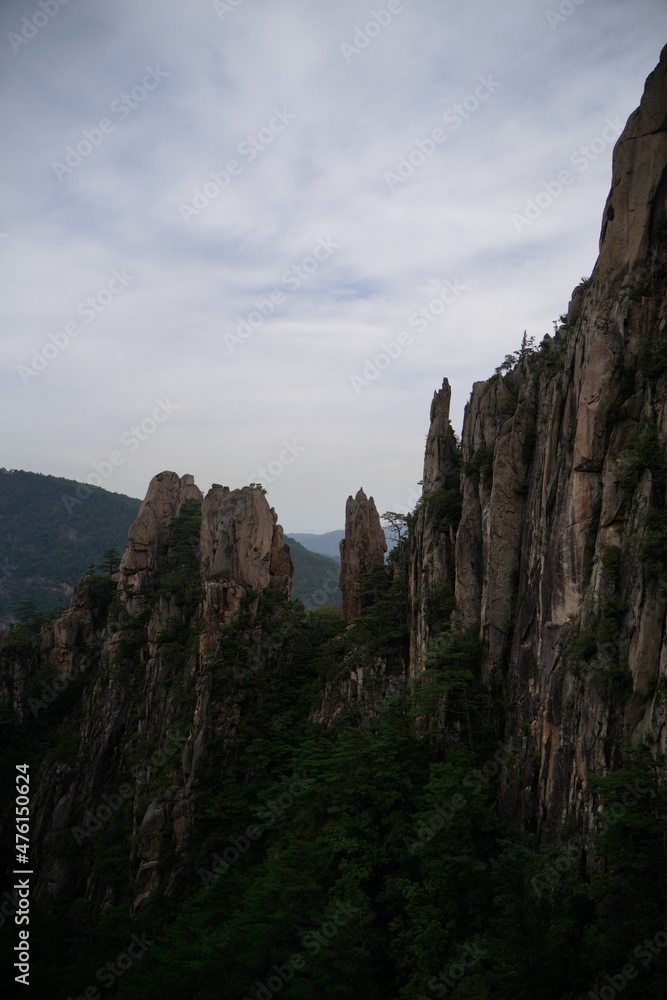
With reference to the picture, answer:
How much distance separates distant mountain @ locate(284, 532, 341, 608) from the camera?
115 meters

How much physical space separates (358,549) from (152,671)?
55.8 feet

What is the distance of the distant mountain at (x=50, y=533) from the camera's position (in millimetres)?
130625

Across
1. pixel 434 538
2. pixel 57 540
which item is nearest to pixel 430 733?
pixel 434 538

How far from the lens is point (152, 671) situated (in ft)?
150

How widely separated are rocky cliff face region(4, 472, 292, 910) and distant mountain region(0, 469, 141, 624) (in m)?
71.0

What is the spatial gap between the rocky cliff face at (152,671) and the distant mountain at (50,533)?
233 ft

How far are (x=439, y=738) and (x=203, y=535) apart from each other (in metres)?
24.8

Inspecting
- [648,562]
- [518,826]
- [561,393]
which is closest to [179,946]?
[518,826]

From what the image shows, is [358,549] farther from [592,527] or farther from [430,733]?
[592,527]

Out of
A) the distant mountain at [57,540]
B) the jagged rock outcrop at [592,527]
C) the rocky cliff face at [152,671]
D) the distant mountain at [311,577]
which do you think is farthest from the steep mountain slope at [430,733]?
the distant mountain at [57,540]

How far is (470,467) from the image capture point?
31.7 meters

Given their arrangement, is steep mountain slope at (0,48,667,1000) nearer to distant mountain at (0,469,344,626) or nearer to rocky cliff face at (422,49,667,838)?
rocky cliff face at (422,49,667,838)

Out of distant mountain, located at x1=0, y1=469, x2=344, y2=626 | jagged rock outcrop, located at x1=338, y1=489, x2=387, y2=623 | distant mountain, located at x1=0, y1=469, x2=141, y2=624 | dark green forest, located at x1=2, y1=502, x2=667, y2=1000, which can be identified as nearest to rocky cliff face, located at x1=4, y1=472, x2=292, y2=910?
dark green forest, located at x1=2, y1=502, x2=667, y2=1000

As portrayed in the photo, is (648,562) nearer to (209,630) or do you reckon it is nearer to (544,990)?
(544,990)
